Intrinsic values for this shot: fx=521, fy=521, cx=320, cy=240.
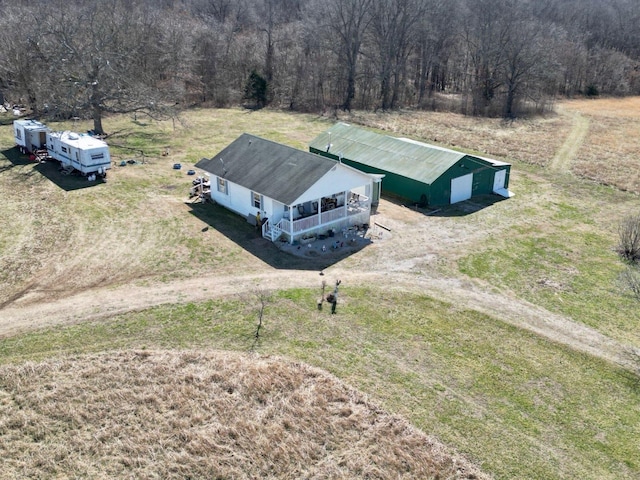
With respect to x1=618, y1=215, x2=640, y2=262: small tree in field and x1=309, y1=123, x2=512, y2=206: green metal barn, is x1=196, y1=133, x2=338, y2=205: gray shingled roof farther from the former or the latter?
x1=618, y1=215, x2=640, y2=262: small tree in field

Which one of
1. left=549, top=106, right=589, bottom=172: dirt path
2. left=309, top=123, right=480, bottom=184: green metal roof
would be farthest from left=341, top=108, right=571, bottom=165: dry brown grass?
left=309, top=123, right=480, bottom=184: green metal roof

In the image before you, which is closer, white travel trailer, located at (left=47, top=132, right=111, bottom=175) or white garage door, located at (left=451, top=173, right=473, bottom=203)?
white garage door, located at (left=451, top=173, right=473, bottom=203)

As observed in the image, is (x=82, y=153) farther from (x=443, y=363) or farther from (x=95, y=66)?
(x=443, y=363)

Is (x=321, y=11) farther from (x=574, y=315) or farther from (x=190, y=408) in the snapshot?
(x=190, y=408)

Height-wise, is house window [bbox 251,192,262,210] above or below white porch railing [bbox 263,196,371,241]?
above

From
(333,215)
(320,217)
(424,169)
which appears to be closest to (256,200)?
(320,217)

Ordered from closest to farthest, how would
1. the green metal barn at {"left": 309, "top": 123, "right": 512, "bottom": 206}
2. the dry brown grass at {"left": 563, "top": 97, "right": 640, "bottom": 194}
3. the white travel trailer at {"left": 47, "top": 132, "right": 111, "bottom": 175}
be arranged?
the green metal barn at {"left": 309, "top": 123, "right": 512, "bottom": 206} → the white travel trailer at {"left": 47, "top": 132, "right": 111, "bottom": 175} → the dry brown grass at {"left": 563, "top": 97, "right": 640, "bottom": 194}

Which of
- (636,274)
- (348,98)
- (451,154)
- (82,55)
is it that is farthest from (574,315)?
(348,98)
